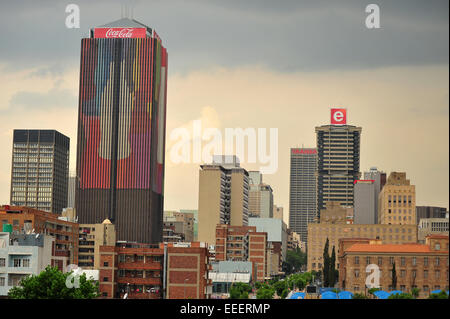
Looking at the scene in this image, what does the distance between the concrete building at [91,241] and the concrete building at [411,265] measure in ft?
188

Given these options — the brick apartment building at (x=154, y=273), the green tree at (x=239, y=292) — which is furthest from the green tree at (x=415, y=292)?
the brick apartment building at (x=154, y=273)

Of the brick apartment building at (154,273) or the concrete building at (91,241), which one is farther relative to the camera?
the concrete building at (91,241)

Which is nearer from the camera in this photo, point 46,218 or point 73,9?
point 73,9

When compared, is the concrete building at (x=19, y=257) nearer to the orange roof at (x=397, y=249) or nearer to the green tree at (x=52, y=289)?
the green tree at (x=52, y=289)

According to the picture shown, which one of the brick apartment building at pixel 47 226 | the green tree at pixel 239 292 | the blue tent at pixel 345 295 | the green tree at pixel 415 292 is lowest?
the green tree at pixel 239 292

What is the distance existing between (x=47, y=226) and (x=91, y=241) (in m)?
33.4

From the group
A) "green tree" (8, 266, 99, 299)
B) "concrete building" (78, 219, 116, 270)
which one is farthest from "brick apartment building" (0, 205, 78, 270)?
"green tree" (8, 266, 99, 299)

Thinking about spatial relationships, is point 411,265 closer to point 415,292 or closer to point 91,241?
point 415,292

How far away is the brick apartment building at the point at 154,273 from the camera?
121 meters

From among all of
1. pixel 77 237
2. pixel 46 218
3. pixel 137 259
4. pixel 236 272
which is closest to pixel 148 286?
pixel 137 259

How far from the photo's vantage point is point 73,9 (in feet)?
270

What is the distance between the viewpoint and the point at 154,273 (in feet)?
409
